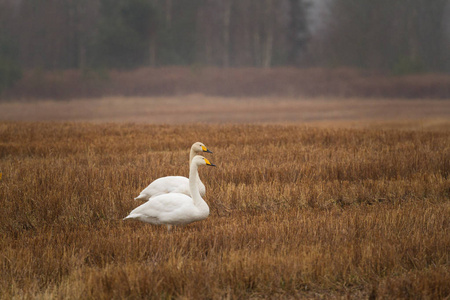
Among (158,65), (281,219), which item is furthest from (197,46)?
(281,219)

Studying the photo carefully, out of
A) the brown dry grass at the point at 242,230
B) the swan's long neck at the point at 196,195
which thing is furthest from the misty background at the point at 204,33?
the swan's long neck at the point at 196,195

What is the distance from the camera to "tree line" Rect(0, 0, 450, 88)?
45.4 m

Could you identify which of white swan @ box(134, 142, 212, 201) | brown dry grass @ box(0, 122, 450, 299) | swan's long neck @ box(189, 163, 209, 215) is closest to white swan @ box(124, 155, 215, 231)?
swan's long neck @ box(189, 163, 209, 215)

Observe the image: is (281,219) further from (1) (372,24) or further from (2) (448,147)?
(1) (372,24)

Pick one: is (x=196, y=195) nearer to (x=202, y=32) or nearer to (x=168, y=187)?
(x=168, y=187)

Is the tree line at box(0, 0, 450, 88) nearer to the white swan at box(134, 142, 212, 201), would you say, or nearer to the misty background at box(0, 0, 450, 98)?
the misty background at box(0, 0, 450, 98)

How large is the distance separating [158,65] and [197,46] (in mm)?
5619

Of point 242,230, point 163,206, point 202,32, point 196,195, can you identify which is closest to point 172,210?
point 163,206

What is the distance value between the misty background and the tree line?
96 millimetres

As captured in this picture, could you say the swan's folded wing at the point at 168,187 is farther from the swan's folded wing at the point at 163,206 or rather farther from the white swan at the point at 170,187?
the swan's folded wing at the point at 163,206

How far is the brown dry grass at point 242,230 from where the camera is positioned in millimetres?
5207

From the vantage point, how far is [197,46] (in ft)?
184

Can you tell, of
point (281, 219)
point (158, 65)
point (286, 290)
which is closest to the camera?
point (286, 290)

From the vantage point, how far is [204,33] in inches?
2251
